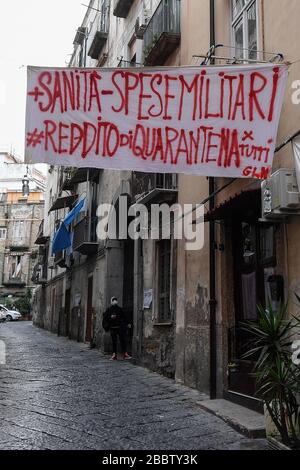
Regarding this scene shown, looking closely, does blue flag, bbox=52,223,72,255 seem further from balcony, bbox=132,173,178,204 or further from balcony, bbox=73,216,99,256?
balcony, bbox=132,173,178,204

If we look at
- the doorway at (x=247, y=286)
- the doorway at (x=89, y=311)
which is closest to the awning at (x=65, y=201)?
the doorway at (x=89, y=311)

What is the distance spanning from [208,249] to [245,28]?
336cm

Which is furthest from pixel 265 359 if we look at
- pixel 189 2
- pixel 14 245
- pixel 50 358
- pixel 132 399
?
pixel 14 245

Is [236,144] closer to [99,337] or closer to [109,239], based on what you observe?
[109,239]

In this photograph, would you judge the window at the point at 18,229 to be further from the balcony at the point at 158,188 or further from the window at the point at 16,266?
the balcony at the point at 158,188

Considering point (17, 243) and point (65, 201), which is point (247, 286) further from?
point (17, 243)

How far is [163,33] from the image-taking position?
32.5 ft

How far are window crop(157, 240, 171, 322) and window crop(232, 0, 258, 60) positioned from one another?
13.5 feet

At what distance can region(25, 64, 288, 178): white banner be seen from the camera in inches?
201

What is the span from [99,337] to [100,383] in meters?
6.38

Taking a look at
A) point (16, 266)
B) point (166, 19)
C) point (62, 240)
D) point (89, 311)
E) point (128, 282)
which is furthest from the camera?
point (16, 266)

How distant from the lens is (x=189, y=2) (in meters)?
9.63

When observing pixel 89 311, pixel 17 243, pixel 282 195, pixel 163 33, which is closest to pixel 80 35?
pixel 89 311

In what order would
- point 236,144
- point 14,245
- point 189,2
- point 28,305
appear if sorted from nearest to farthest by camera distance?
point 236,144, point 189,2, point 28,305, point 14,245
